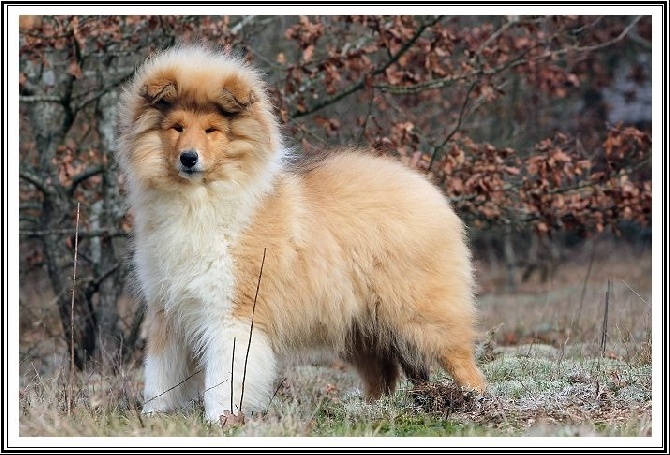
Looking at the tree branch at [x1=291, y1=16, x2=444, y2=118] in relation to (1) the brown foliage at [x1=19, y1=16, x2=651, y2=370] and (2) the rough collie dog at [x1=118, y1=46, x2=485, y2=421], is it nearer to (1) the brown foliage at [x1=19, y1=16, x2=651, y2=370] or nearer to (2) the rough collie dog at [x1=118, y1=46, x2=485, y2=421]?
(1) the brown foliage at [x1=19, y1=16, x2=651, y2=370]

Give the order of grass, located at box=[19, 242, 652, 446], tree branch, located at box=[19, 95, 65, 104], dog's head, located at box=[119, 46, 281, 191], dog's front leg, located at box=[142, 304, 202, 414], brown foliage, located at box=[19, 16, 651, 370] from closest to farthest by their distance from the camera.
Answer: grass, located at box=[19, 242, 652, 446] < dog's head, located at box=[119, 46, 281, 191] < dog's front leg, located at box=[142, 304, 202, 414] < brown foliage, located at box=[19, 16, 651, 370] < tree branch, located at box=[19, 95, 65, 104]

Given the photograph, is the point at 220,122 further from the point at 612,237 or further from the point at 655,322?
the point at 612,237

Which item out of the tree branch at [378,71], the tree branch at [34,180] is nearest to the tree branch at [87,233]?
the tree branch at [34,180]

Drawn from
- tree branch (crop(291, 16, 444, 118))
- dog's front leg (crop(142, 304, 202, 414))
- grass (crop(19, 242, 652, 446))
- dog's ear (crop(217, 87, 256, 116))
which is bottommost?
grass (crop(19, 242, 652, 446))

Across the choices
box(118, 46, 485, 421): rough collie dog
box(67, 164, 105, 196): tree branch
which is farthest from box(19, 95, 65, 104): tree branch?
box(118, 46, 485, 421): rough collie dog

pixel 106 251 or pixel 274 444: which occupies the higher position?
pixel 106 251

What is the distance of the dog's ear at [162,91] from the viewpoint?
541 cm

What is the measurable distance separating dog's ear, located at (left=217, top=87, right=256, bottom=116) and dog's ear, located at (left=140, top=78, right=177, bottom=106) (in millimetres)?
286

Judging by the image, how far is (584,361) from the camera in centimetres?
706

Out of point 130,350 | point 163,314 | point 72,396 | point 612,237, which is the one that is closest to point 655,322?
point 163,314

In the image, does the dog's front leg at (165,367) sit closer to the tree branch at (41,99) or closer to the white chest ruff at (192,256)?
the white chest ruff at (192,256)

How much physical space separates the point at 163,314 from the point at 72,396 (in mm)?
745

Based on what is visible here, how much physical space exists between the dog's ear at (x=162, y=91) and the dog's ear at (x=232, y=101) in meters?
0.29

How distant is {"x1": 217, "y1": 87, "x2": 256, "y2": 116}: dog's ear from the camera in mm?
5441
